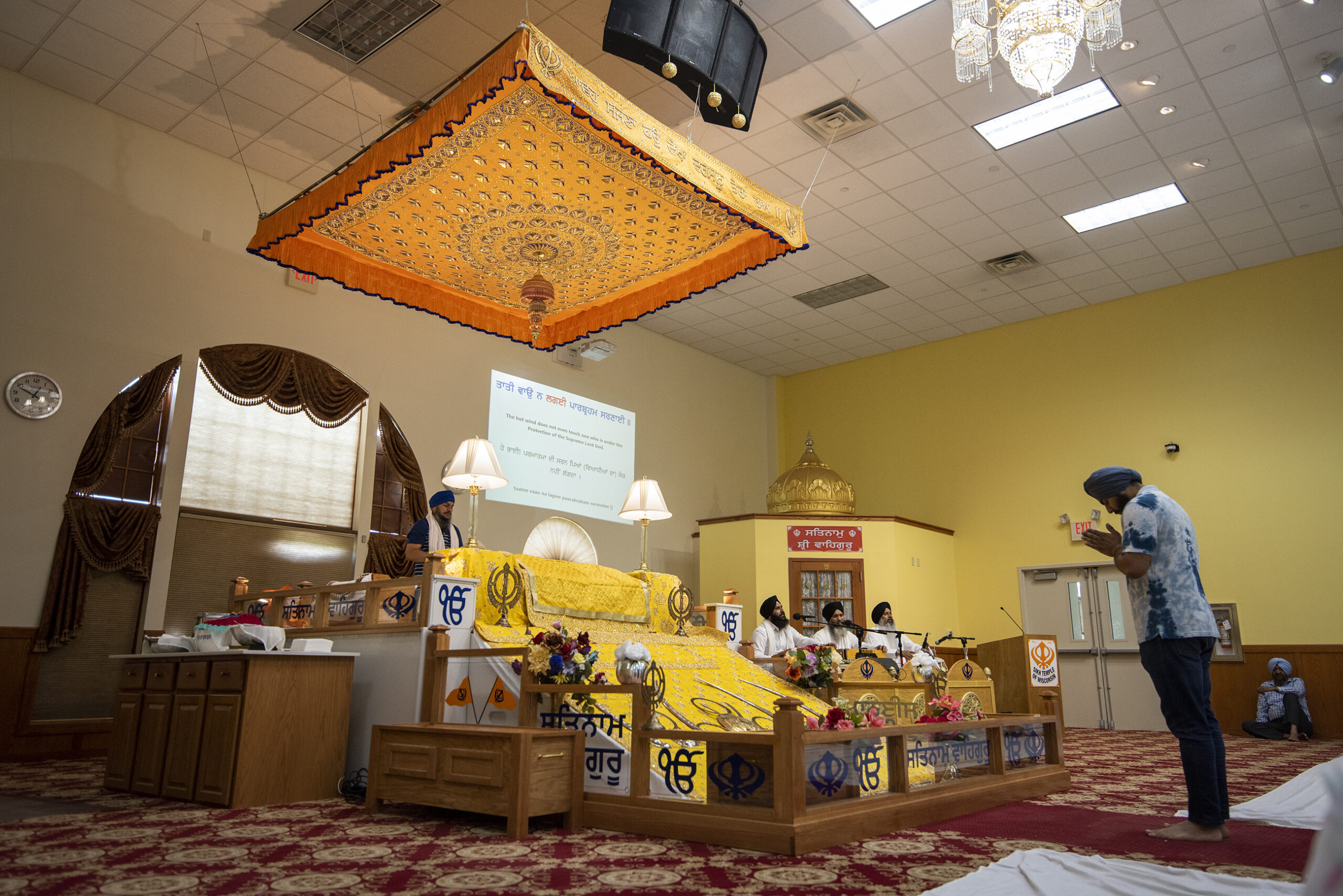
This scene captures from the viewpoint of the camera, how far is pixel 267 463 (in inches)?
325

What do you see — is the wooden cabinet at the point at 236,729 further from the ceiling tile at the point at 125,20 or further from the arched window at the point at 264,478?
the ceiling tile at the point at 125,20

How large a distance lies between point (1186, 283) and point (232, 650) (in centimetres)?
1126

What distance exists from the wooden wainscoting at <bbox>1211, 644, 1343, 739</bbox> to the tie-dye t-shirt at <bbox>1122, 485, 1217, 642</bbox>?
762 centimetres

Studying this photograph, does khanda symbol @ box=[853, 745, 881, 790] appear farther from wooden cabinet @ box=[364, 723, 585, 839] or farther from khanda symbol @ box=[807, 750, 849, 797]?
wooden cabinet @ box=[364, 723, 585, 839]

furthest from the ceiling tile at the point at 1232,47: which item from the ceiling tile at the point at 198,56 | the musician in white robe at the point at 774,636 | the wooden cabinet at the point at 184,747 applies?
the wooden cabinet at the point at 184,747

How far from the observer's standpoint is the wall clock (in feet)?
21.7

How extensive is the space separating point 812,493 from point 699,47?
7.64 metres

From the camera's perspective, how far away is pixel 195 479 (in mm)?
7738

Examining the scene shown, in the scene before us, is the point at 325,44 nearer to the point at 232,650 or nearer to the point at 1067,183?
the point at 232,650

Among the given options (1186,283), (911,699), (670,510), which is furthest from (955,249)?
(911,699)

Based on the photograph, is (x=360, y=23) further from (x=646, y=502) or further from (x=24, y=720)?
(x=24, y=720)

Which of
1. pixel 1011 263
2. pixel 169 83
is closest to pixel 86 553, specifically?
pixel 169 83

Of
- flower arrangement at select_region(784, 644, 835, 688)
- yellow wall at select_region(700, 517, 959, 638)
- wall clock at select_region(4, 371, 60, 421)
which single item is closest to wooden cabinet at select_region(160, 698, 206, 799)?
wall clock at select_region(4, 371, 60, 421)

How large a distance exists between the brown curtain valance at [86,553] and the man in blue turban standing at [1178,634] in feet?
23.1
